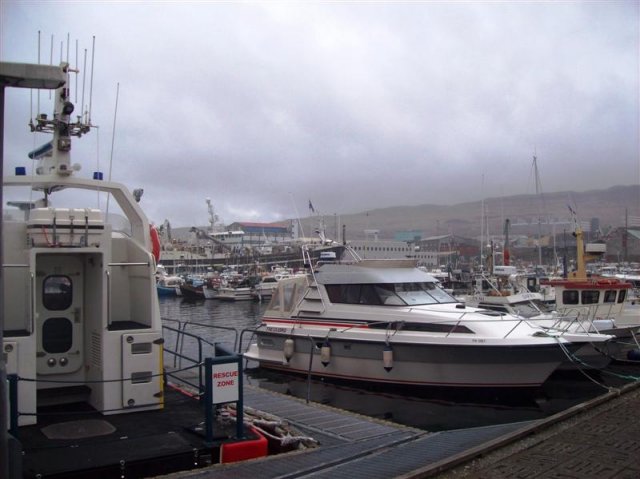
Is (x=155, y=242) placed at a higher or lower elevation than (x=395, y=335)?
higher

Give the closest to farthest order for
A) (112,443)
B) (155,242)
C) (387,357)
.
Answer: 1. (112,443)
2. (155,242)
3. (387,357)

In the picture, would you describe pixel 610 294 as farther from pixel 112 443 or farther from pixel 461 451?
pixel 112 443

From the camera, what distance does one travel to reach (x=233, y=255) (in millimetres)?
107125

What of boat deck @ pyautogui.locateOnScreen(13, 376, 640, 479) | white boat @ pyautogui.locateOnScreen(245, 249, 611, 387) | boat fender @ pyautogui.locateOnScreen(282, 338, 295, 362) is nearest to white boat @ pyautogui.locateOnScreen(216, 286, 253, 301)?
white boat @ pyautogui.locateOnScreen(245, 249, 611, 387)

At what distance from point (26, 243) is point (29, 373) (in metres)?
1.71

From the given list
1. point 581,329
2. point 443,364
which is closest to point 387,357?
point 443,364

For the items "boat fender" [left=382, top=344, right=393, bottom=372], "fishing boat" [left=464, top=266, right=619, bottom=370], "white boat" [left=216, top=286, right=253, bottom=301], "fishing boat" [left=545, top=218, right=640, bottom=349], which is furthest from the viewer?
"white boat" [left=216, top=286, right=253, bottom=301]

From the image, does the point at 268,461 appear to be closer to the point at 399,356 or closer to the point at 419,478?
the point at 419,478

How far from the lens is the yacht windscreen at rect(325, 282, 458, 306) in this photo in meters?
15.9

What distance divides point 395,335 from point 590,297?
31.6ft

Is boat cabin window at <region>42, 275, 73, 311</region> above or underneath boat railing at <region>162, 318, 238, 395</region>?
above

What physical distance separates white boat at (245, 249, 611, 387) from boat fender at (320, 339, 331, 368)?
0.08ft

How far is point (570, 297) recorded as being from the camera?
69.6ft

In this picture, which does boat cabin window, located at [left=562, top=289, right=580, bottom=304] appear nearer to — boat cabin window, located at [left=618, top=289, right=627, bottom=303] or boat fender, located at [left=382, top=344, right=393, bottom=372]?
boat cabin window, located at [left=618, top=289, right=627, bottom=303]
